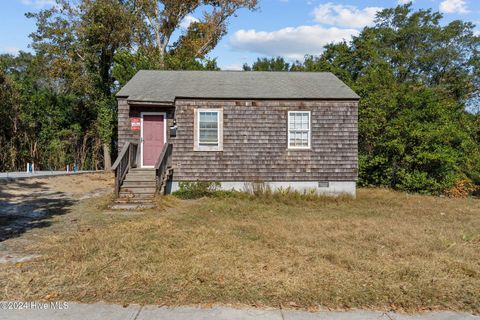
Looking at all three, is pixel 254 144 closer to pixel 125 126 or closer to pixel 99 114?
pixel 125 126

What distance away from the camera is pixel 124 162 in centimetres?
1236

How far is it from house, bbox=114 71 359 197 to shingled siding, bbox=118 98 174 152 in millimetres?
36

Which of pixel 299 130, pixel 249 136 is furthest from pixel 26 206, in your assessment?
pixel 299 130

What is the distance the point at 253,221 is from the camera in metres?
8.89

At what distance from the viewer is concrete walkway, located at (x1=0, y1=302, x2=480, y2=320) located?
147 inches

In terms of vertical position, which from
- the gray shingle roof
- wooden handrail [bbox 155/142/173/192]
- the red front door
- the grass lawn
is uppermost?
the gray shingle roof

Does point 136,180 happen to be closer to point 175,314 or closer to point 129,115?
point 129,115

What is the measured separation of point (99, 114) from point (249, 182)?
531 inches

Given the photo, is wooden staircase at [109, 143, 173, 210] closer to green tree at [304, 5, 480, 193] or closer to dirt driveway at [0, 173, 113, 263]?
dirt driveway at [0, 173, 113, 263]

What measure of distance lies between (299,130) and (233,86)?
3.24m

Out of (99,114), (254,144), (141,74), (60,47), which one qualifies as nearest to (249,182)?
(254,144)

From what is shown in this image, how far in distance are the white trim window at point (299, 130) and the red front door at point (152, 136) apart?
4.90 meters

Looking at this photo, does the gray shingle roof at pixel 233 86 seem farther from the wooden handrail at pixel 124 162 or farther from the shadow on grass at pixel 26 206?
the shadow on grass at pixel 26 206

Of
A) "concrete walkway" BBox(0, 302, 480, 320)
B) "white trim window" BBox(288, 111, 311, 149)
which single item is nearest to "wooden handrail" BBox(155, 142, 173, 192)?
"white trim window" BBox(288, 111, 311, 149)
